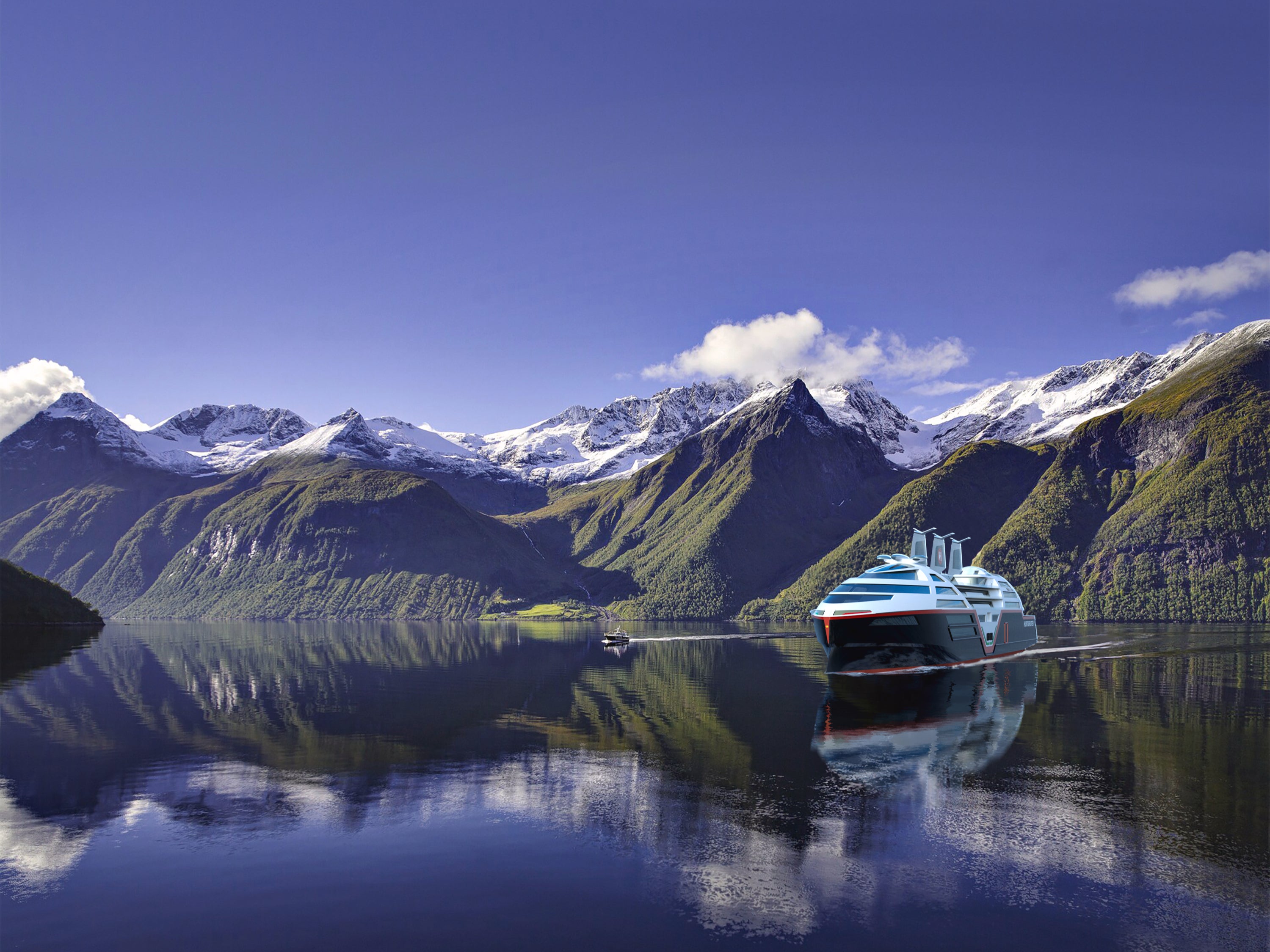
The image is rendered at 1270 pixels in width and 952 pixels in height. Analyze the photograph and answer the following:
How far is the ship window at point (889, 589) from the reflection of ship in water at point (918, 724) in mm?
12193

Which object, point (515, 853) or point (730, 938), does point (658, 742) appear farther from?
point (730, 938)

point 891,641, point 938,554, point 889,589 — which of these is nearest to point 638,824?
point 891,641

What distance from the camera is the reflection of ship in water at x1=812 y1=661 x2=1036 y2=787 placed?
5438cm

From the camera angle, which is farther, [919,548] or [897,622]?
[919,548]

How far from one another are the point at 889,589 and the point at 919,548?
29.6 meters

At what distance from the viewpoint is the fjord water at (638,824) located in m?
29.7

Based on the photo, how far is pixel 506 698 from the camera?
297 feet

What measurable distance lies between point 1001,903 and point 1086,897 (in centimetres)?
372

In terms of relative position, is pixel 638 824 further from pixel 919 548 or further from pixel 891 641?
pixel 919 548

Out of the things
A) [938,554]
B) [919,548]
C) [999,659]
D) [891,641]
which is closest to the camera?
[891,641]

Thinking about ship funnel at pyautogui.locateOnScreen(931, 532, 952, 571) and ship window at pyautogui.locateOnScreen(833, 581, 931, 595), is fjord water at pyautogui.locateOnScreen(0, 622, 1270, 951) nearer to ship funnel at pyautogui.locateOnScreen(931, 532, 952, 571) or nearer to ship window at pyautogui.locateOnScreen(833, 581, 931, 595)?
ship window at pyautogui.locateOnScreen(833, 581, 931, 595)

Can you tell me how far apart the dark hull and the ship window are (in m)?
3.17

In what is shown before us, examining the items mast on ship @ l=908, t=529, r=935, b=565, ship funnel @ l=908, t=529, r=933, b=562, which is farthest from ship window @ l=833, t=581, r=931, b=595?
ship funnel @ l=908, t=529, r=933, b=562

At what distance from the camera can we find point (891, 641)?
108 meters
